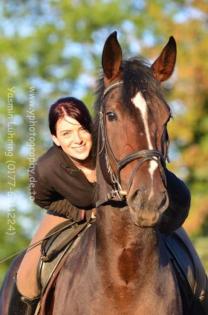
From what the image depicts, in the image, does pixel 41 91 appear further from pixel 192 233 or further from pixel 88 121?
pixel 88 121

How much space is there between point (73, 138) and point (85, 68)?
2824 centimetres

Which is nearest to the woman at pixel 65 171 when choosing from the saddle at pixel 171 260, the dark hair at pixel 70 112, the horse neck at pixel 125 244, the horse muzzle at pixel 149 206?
the dark hair at pixel 70 112

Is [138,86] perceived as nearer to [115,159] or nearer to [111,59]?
[111,59]

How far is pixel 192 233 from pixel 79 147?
851 inches

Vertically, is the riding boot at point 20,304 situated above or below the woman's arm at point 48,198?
below

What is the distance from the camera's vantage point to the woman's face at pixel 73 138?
7703 mm

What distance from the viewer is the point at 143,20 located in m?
35.3

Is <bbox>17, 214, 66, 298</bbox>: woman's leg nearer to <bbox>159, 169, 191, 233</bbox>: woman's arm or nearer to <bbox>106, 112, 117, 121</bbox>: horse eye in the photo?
<bbox>159, 169, 191, 233</bbox>: woman's arm

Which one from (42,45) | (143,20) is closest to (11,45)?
(42,45)

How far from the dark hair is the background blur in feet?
60.4

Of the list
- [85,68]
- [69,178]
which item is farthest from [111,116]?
[85,68]

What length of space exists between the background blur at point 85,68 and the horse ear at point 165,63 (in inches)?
748

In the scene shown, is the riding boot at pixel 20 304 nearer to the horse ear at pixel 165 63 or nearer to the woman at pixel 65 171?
the woman at pixel 65 171

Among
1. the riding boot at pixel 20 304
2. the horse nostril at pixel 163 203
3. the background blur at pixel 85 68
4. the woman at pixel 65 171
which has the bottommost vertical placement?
the riding boot at pixel 20 304
